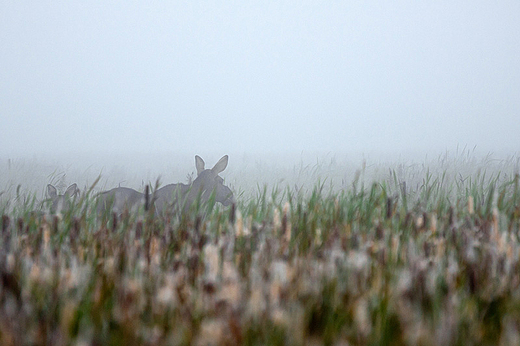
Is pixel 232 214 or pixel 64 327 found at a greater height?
pixel 232 214

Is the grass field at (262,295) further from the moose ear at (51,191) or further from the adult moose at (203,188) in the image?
the moose ear at (51,191)

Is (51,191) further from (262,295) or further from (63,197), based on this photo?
(262,295)

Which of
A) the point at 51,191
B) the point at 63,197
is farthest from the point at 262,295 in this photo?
the point at 51,191

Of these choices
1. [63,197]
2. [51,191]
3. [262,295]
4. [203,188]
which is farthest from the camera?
[51,191]

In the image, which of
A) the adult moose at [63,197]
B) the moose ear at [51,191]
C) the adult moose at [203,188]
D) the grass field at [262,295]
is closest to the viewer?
the grass field at [262,295]

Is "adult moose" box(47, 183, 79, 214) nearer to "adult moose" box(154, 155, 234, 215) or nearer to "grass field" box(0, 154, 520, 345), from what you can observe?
"adult moose" box(154, 155, 234, 215)

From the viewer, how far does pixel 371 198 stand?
12.1 feet

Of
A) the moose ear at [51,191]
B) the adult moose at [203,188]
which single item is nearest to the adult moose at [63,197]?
the moose ear at [51,191]

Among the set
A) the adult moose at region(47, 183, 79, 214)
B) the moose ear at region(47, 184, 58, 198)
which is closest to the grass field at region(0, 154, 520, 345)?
the adult moose at region(47, 183, 79, 214)

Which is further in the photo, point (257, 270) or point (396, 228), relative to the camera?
point (396, 228)

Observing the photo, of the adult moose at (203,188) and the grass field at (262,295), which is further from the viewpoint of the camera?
the adult moose at (203,188)

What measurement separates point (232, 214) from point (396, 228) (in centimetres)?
100

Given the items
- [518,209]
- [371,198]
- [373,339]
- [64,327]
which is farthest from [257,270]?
[518,209]

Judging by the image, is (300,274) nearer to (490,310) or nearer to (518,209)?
(490,310)
